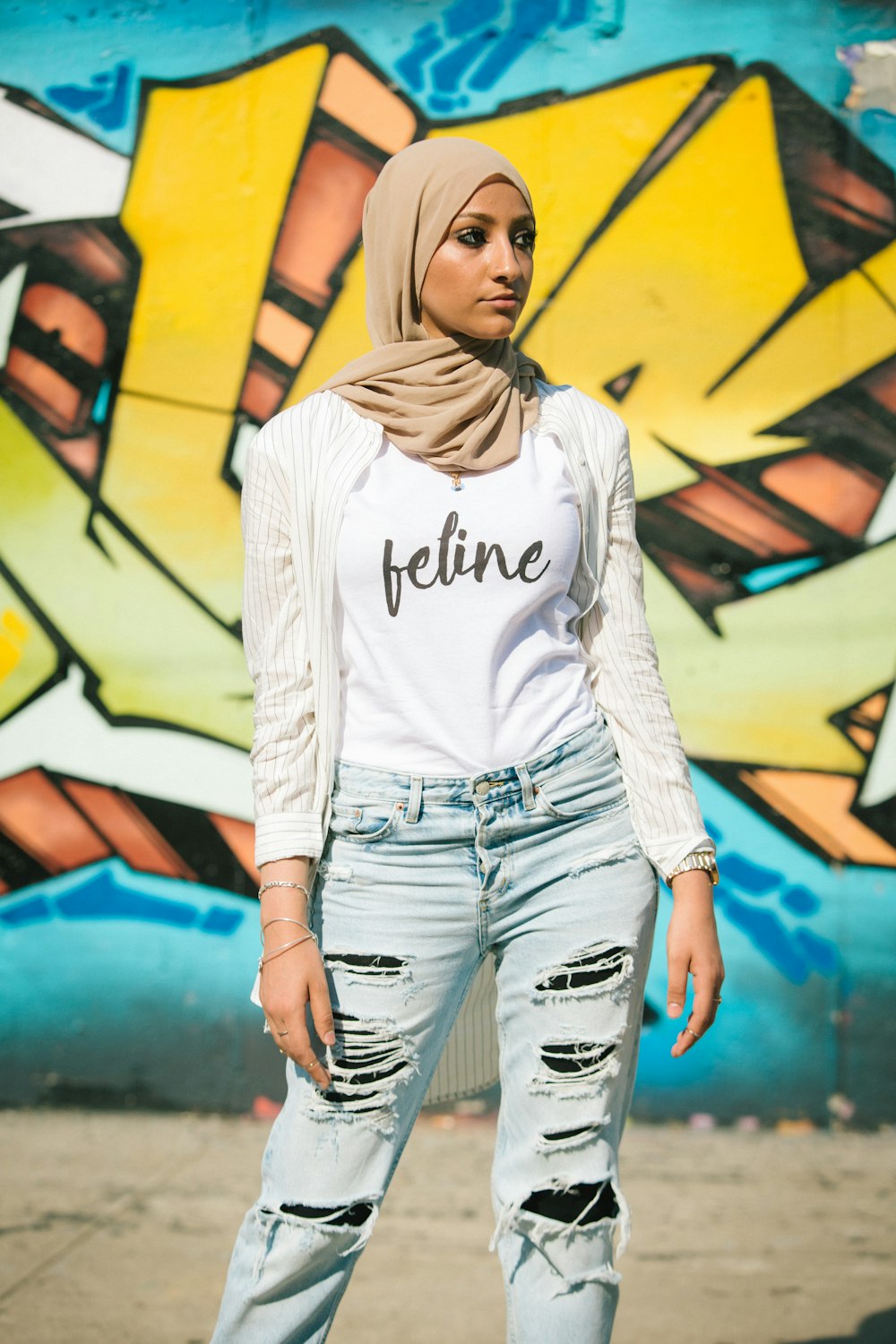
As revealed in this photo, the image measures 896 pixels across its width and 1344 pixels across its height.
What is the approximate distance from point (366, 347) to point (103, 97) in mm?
1065

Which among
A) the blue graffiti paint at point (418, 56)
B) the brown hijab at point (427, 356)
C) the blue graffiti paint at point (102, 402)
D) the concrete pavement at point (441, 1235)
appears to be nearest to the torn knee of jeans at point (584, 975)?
the brown hijab at point (427, 356)

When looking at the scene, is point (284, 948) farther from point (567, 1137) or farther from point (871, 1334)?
point (871, 1334)

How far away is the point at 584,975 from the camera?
164 cm

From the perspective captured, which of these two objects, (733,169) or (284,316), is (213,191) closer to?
(284,316)

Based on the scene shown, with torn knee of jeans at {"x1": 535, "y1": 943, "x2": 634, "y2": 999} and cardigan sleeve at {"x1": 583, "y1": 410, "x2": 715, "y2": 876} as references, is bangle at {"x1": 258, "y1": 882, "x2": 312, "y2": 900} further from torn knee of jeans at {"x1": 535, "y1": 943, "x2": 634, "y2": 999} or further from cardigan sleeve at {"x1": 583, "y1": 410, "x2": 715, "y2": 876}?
cardigan sleeve at {"x1": 583, "y1": 410, "x2": 715, "y2": 876}

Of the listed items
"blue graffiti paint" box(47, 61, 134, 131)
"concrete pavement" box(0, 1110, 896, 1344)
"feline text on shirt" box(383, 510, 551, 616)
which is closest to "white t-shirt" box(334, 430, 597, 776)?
"feline text on shirt" box(383, 510, 551, 616)

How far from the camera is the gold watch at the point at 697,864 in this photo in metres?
1.69

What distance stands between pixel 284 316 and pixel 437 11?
37.1 inches

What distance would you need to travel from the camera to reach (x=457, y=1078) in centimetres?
185

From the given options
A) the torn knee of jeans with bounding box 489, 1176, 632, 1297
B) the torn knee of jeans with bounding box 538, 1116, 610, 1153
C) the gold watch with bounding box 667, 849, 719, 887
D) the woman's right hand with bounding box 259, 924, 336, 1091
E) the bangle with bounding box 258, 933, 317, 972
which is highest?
the gold watch with bounding box 667, 849, 719, 887

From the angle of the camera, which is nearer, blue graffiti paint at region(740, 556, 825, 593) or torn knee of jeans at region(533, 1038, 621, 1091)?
torn knee of jeans at region(533, 1038, 621, 1091)

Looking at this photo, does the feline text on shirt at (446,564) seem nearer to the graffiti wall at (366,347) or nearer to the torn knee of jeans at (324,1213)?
the torn knee of jeans at (324,1213)

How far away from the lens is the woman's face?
67.9 inches

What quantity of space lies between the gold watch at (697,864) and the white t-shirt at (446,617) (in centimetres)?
23
